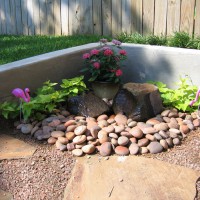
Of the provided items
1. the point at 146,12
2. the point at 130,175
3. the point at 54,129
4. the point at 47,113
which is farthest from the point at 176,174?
the point at 146,12

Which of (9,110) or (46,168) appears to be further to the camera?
(9,110)

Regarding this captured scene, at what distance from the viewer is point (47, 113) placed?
326 centimetres

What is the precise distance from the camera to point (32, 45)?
5309 mm

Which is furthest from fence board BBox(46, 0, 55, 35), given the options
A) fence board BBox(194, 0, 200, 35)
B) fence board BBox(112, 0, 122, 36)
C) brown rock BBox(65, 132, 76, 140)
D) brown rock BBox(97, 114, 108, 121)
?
brown rock BBox(65, 132, 76, 140)

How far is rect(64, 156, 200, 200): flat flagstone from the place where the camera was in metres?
2.22

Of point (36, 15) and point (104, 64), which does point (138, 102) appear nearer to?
point (104, 64)

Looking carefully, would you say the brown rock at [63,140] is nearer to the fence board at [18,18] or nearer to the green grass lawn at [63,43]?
the green grass lawn at [63,43]

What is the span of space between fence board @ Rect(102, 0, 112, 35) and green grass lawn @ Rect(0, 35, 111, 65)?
8.7 inches

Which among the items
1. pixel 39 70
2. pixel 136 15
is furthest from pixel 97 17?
pixel 39 70

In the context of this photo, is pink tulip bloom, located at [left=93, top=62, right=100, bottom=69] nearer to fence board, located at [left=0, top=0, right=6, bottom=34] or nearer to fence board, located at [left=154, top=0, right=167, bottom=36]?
fence board, located at [left=154, top=0, right=167, bottom=36]

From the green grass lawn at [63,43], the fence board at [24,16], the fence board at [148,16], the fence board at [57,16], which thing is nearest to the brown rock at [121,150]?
the green grass lawn at [63,43]

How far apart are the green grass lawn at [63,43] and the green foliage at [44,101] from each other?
3.59 feet

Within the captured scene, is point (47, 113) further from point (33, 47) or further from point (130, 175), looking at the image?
point (33, 47)

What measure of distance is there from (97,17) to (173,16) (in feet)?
4.23
